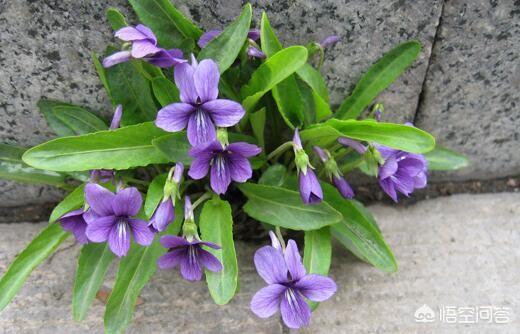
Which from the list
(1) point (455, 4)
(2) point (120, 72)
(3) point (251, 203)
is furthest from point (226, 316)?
(1) point (455, 4)

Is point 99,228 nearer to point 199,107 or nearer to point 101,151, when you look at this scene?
point 101,151

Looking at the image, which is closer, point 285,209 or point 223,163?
point 223,163

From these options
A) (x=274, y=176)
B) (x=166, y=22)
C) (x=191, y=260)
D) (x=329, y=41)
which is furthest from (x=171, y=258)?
(x=329, y=41)

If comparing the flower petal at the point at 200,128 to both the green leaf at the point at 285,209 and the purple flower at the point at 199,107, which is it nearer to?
the purple flower at the point at 199,107

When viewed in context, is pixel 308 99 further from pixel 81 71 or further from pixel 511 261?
pixel 511 261

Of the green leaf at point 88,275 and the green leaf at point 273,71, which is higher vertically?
the green leaf at point 273,71

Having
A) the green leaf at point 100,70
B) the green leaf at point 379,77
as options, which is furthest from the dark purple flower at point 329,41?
the green leaf at point 100,70

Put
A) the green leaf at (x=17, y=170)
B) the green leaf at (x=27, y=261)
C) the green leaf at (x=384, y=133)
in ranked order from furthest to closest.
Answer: the green leaf at (x=17, y=170) → the green leaf at (x=27, y=261) → the green leaf at (x=384, y=133)

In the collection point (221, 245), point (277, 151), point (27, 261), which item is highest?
point (277, 151)

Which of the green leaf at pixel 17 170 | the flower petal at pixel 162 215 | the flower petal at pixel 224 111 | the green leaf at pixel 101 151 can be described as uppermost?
the flower petal at pixel 224 111
